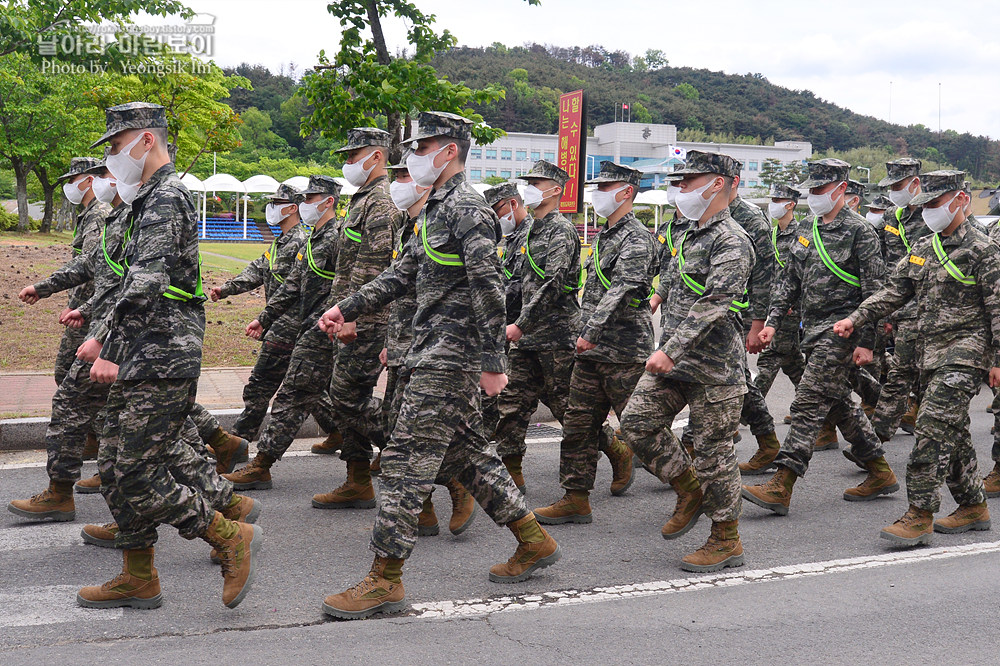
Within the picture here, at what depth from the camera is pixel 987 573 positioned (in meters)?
5.01

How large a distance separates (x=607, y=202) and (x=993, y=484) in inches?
135

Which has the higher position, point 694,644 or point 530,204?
point 530,204

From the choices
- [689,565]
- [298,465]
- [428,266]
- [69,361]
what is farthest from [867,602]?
[69,361]

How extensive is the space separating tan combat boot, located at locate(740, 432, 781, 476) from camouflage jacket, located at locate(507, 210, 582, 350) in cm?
186

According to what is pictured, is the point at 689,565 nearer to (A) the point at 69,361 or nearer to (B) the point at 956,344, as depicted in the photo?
(B) the point at 956,344

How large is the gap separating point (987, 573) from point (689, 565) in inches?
61.2

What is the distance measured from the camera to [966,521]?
19.2ft

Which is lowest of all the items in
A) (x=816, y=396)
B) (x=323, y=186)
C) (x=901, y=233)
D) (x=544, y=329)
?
(x=816, y=396)

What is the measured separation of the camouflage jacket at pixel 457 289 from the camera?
4391 millimetres

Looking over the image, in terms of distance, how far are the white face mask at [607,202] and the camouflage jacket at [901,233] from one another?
353cm

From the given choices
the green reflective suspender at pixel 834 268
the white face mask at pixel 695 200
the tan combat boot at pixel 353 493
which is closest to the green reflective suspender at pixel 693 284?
the white face mask at pixel 695 200

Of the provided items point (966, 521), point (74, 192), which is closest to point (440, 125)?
point (74, 192)

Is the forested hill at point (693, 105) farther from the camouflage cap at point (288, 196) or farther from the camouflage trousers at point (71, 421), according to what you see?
the camouflage trousers at point (71, 421)

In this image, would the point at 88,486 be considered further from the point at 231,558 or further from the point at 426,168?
the point at 426,168
